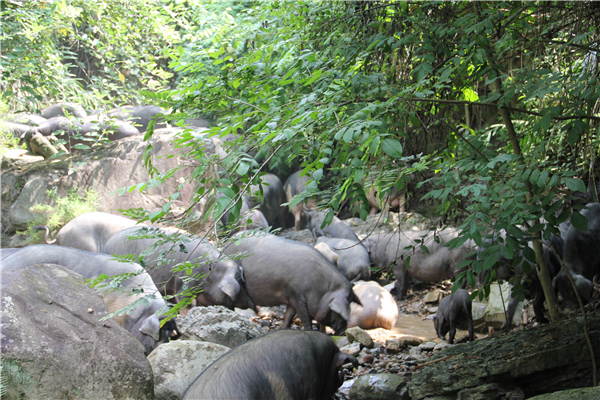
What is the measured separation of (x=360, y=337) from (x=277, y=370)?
185 cm

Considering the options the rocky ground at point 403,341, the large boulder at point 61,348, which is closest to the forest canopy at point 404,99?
the rocky ground at point 403,341

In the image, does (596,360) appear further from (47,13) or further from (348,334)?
(47,13)

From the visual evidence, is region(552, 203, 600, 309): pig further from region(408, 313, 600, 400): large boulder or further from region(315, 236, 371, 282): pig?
region(315, 236, 371, 282): pig

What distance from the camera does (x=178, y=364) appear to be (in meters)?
3.11

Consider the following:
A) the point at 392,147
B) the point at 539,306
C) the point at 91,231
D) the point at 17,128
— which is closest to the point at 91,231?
the point at 91,231

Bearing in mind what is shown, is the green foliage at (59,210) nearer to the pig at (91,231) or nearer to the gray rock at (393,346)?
the pig at (91,231)

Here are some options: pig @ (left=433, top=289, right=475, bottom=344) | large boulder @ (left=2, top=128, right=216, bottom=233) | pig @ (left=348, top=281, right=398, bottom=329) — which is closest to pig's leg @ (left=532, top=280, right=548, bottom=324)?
pig @ (left=433, top=289, right=475, bottom=344)

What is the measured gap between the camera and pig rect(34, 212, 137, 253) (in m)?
7.05

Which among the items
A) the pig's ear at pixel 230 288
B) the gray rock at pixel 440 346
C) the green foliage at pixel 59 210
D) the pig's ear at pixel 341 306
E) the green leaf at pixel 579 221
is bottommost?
the green foliage at pixel 59 210

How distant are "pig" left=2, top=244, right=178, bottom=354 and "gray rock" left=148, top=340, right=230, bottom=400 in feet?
2.59

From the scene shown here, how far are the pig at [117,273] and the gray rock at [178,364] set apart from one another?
790mm

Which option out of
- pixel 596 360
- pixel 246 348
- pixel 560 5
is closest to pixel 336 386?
pixel 246 348

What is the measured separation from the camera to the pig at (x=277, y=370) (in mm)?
2442

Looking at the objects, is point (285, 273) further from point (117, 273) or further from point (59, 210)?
point (59, 210)
